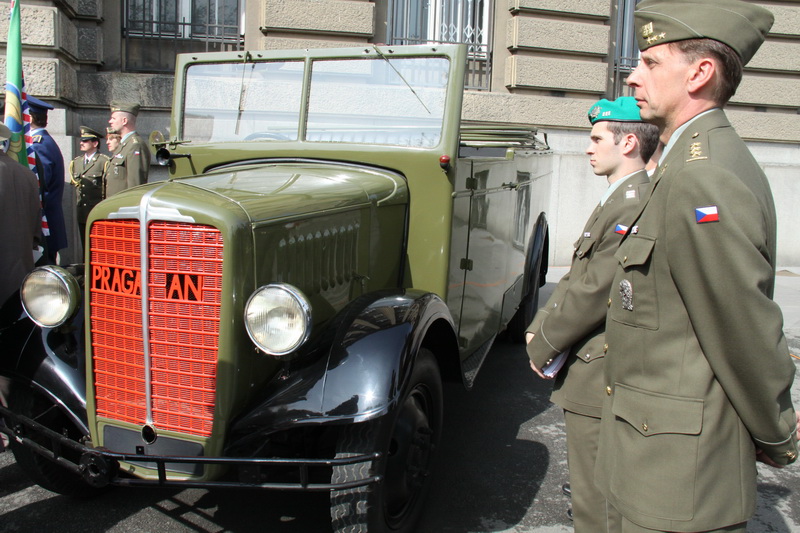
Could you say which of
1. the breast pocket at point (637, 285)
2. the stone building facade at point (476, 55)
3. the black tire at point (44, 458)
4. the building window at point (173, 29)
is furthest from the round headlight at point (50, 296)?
the building window at point (173, 29)

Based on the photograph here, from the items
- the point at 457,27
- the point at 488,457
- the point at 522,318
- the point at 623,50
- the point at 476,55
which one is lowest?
the point at 488,457

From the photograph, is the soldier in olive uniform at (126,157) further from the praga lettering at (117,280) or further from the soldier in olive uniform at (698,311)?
the soldier in olive uniform at (698,311)

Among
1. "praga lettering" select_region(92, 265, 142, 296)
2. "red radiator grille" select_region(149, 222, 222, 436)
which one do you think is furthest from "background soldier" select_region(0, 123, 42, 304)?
"red radiator grille" select_region(149, 222, 222, 436)

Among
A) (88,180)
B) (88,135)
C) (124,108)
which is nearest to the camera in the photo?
(124,108)

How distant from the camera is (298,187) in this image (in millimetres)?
2826

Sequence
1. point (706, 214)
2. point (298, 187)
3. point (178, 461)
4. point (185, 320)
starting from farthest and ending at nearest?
point (298, 187), point (185, 320), point (178, 461), point (706, 214)

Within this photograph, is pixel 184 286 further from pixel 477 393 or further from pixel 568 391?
pixel 477 393

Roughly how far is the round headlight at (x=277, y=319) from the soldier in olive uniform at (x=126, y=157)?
4324 mm

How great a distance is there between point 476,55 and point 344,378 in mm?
7488

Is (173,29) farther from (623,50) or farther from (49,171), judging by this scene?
(623,50)

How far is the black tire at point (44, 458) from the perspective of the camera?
2818mm

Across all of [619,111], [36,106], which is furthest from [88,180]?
[619,111]

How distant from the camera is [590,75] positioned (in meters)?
8.98

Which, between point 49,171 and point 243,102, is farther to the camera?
point 49,171
